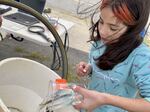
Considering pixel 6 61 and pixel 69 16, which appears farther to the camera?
pixel 69 16

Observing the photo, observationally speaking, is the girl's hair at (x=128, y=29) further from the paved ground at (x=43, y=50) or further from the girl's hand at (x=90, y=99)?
the paved ground at (x=43, y=50)

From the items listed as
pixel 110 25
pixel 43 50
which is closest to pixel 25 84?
pixel 110 25

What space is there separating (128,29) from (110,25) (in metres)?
0.06

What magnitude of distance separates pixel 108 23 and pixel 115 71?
18 cm

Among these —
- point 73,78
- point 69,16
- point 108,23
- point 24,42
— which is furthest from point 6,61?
point 69,16

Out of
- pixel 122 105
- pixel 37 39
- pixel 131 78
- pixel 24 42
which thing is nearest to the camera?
pixel 122 105

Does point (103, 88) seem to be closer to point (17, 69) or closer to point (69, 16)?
point (17, 69)

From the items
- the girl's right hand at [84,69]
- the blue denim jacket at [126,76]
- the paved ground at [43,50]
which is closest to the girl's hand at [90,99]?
the blue denim jacket at [126,76]

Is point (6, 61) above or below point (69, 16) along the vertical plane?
above

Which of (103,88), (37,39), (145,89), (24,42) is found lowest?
(24,42)

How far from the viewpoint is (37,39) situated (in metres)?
2.01

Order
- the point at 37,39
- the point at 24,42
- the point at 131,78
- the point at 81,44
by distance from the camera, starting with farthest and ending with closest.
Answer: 1. the point at 81,44
2. the point at 24,42
3. the point at 37,39
4. the point at 131,78

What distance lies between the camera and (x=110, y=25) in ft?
2.67

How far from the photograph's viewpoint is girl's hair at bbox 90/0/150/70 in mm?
800
